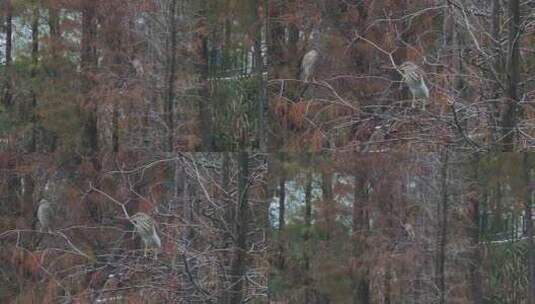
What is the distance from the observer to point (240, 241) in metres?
1.77

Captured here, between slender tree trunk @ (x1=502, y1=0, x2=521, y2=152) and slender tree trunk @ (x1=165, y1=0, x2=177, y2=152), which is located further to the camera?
slender tree trunk @ (x1=165, y1=0, x2=177, y2=152)

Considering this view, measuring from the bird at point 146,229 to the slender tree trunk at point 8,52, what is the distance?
0.42 m

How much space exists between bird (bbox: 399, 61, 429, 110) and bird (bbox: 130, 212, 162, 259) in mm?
714

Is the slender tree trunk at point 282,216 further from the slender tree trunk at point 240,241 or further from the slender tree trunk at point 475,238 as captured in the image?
the slender tree trunk at point 475,238

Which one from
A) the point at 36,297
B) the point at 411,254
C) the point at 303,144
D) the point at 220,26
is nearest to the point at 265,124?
the point at 303,144

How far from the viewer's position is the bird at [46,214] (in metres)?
1.83

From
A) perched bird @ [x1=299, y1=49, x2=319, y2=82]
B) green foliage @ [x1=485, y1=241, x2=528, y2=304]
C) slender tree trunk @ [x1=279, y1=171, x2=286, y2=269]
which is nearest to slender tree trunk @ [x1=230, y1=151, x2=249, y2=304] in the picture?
slender tree trunk @ [x1=279, y1=171, x2=286, y2=269]

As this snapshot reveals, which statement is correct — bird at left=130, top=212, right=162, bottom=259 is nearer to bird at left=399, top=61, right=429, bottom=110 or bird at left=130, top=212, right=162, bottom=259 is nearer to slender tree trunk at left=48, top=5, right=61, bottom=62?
slender tree trunk at left=48, top=5, right=61, bottom=62

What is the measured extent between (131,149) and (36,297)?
470 mm

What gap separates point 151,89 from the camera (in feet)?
5.57

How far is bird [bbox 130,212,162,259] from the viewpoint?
178 centimetres

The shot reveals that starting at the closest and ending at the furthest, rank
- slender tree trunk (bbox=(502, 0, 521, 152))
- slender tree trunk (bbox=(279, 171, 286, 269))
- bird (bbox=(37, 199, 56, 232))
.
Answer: slender tree trunk (bbox=(502, 0, 521, 152)) → slender tree trunk (bbox=(279, 171, 286, 269)) → bird (bbox=(37, 199, 56, 232))

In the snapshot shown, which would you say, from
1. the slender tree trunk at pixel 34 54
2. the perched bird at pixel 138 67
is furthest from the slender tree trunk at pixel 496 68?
the slender tree trunk at pixel 34 54

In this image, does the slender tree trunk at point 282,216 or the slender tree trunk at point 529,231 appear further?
the slender tree trunk at point 282,216
